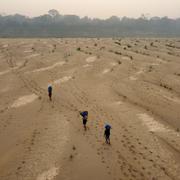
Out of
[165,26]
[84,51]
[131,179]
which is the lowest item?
[165,26]

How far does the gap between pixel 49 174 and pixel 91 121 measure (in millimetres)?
7085

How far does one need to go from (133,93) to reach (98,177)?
14.4 metres

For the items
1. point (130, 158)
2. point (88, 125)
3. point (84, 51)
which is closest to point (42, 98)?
point (88, 125)

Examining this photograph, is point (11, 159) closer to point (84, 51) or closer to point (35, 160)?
point (35, 160)

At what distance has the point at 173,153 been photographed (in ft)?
53.0

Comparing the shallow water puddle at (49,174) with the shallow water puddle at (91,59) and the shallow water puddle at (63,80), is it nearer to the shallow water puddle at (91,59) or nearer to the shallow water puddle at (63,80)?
the shallow water puddle at (63,80)

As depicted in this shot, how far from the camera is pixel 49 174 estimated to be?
1401cm

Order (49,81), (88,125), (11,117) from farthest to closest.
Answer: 1. (49,81)
2. (11,117)
3. (88,125)

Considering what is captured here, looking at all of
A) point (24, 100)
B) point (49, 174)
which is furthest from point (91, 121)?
point (24, 100)

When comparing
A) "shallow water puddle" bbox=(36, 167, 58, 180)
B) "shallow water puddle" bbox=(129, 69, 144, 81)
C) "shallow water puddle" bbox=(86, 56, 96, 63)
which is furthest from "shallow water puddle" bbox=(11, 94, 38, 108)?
"shallow water puddle" bbox=(86, 56, 96, 63)

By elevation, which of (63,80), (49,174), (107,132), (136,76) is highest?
(107,132)

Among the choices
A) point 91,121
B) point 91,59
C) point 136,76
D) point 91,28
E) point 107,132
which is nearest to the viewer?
point 107,132

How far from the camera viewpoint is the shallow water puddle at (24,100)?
24703 millimetres

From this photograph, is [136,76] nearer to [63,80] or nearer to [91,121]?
[63,80]
